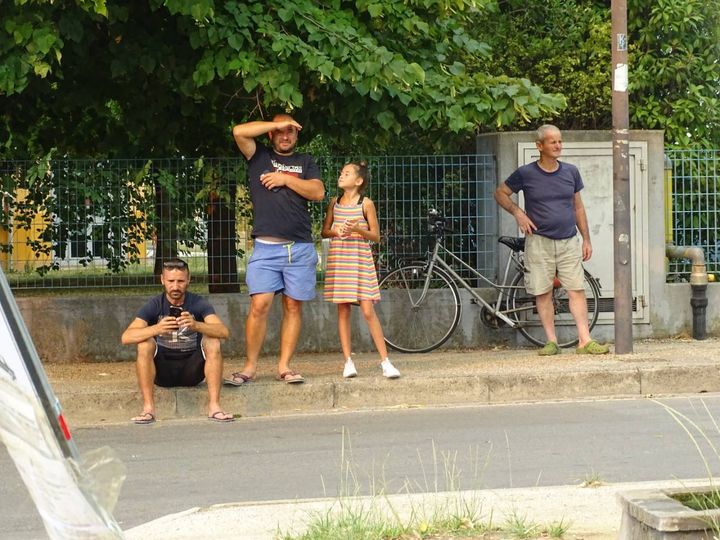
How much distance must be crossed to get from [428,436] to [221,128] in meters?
6.18

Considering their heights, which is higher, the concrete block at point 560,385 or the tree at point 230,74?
the tree at point 230,74

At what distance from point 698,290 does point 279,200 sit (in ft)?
16.6

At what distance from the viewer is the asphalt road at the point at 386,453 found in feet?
22.7

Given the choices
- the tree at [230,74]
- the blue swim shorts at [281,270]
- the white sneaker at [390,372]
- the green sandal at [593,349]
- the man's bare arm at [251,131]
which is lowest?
the white sneaker at [390,372]

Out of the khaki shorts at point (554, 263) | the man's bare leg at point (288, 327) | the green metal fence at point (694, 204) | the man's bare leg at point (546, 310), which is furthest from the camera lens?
the green metal fence at point (694, 204)

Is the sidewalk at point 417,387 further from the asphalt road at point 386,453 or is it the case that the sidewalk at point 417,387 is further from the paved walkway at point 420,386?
the asphalt road at point 386,453

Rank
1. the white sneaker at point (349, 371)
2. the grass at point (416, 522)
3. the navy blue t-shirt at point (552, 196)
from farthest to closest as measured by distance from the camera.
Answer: the navy blue t-shirt at point (552, 196), the white sneaker at point (349, 371), the grass at point (416, 522)

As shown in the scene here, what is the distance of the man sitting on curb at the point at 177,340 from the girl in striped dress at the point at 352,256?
1337 mm

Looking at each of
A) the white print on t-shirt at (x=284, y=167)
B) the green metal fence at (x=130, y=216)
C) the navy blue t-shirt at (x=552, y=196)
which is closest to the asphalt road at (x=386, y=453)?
the white print on t-shirt at (x=284, y=167)

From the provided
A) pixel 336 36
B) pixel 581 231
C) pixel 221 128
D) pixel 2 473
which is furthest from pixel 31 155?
pixel 2 473

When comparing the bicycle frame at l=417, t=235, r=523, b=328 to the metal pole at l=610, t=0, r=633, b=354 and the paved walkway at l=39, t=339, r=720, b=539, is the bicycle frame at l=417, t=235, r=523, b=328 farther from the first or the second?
the metal pole at l=610, t=0, r=633, b=354

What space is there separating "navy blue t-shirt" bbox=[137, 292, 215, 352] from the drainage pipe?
5.78 m

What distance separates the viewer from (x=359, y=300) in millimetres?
10648

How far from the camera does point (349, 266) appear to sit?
10.6 meters
